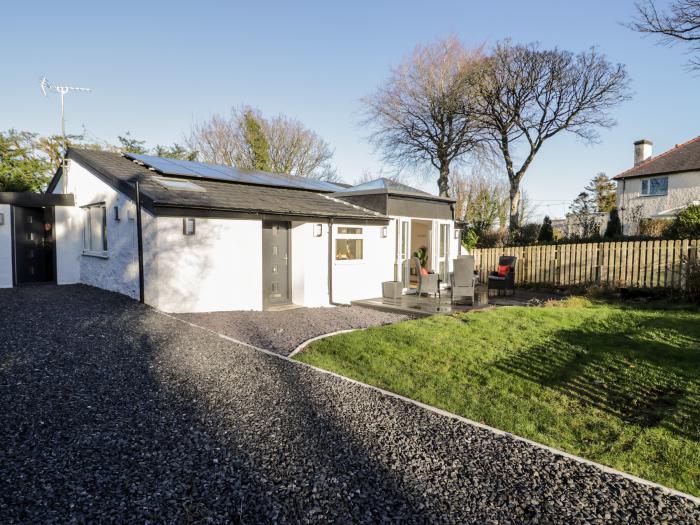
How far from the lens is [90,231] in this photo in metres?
12.7

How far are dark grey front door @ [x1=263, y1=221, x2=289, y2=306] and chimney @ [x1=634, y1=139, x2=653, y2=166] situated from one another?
30.6 m

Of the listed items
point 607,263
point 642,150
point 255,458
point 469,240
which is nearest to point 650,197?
point 642,150

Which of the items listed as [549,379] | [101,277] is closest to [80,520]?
[549,379]

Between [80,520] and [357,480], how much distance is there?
1724 millimetres

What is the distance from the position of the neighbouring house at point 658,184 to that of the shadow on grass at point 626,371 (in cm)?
2097

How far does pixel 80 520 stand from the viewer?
2.47m

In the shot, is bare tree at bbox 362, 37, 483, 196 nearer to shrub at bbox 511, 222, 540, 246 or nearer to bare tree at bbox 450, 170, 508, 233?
shrub at bbox 511, 222, 540, 246

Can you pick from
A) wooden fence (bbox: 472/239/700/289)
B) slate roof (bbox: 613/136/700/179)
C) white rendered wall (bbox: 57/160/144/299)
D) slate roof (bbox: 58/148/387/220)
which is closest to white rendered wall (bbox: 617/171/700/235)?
slate roof (bbox: 613/136/700/179)

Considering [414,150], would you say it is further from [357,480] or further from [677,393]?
[357,480]

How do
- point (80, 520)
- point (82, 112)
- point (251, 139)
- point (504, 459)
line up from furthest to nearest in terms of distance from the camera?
point (251, 139) < point (82, 112) < point (504, 459) < point (80, 520)

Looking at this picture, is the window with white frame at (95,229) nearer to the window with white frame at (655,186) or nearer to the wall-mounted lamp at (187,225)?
the wall-mounted lamp at (187,225)

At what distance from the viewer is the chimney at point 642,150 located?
99.4 ft

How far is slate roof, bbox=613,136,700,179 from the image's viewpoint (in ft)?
84.8

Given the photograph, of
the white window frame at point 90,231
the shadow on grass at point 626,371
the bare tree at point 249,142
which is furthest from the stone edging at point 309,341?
the bare tree at point 249,142
